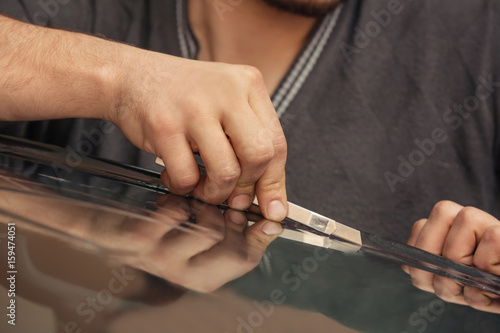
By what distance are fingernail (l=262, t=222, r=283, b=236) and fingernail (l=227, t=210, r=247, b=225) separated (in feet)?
0.07

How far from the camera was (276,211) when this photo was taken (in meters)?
0.45

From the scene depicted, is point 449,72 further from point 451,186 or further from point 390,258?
point 390,258

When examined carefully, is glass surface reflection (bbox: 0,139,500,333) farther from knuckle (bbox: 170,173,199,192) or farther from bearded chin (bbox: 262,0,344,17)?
bearded chin (bbox: 262,0,344,17)

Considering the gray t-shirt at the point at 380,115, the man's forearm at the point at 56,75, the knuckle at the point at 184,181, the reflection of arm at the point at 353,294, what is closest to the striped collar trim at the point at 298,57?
the gray t-shirt at the point at 380,115

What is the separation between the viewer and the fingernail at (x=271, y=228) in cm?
39

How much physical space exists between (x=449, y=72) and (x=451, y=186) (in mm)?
202

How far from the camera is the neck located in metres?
0.88

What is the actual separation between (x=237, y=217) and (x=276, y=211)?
0.04 metres

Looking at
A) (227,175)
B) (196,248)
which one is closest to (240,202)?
(227,175)

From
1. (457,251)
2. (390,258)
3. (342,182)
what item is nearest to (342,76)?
(342,182)

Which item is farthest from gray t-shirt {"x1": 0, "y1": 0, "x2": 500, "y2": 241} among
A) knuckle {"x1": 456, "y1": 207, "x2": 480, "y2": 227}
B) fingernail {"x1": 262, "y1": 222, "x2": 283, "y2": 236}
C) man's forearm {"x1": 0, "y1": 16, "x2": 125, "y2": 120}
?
fingernail {"x1": 262, "y1": 222, "x2": 283, "y2": 236}

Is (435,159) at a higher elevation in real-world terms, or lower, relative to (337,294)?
lower

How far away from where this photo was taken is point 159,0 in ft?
2.93

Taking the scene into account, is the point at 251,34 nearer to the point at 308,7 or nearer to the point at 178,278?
the point at 308,7
